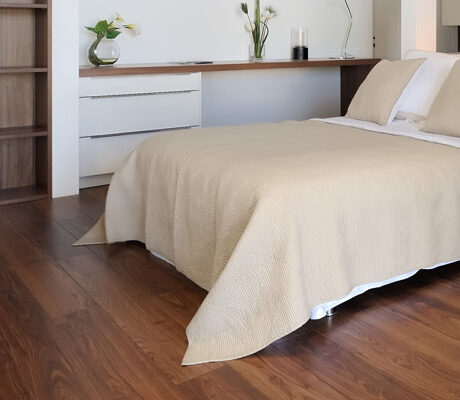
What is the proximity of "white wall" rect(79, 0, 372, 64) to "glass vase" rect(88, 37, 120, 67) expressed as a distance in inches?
7.2

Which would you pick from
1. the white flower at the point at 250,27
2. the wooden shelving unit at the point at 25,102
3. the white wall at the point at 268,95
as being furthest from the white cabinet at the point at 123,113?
the white flower at the point at 250,27

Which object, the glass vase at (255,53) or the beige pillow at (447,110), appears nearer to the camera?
the beige pillow at (447,110)

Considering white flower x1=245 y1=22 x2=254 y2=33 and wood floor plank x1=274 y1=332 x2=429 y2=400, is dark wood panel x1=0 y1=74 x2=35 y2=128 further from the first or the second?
wood floor plank x1=274 y1=332 x2=429 y2=400

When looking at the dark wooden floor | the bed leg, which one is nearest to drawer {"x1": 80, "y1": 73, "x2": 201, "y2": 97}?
the dark wooden floor

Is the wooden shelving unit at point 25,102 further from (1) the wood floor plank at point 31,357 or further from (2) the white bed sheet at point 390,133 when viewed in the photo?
(2) the white bed sheet at point 390,133

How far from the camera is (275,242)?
6.30 ft

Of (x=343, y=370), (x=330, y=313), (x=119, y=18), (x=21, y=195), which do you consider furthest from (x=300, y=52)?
(x=343, y=370)

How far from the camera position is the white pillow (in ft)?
10.7

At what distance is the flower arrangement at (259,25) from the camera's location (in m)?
4.74

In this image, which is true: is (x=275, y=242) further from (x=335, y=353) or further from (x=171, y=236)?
(x=171, y=236)

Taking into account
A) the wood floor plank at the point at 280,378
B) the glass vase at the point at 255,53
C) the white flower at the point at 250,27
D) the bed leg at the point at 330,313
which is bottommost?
the wood floor plank at the point at 280,378

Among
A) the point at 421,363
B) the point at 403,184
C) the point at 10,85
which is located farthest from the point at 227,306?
the point at 10,85

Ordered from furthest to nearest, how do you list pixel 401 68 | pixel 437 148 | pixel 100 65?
pixel 100 65
pixel 401 68
pixel 437 148

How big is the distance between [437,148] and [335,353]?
1.06 meters
